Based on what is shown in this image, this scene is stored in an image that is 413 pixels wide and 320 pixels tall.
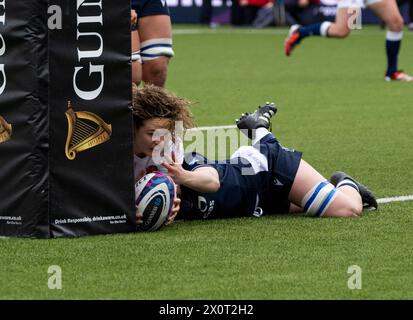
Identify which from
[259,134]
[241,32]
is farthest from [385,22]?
[241,32]

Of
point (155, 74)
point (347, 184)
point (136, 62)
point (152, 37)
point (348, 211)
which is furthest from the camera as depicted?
point (155, 74)

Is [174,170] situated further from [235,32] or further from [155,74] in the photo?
[235,32]

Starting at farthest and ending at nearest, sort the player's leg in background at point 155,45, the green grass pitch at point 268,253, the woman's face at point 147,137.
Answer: the player's leg in background at point 155,45 < the woman's face at point 147,137 < the green grass pitch at point 268,253

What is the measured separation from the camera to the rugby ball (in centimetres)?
612

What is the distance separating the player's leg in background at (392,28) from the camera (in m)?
14.8

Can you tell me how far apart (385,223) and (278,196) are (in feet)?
2.05

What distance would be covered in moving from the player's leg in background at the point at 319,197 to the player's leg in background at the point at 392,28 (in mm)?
8523

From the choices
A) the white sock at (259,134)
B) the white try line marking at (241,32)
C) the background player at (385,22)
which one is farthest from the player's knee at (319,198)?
the white try line marking at (241,32)

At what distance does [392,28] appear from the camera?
606 inches

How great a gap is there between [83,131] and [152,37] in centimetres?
385

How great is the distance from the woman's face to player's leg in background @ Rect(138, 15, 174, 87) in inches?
134

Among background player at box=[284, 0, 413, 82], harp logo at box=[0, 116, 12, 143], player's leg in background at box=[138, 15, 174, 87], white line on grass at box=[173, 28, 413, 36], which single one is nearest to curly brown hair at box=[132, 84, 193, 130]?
harp logo at box=[0, 116, 12, 143]

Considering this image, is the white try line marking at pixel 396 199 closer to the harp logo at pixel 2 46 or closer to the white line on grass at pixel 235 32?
the harp logo at pixel 2 46
